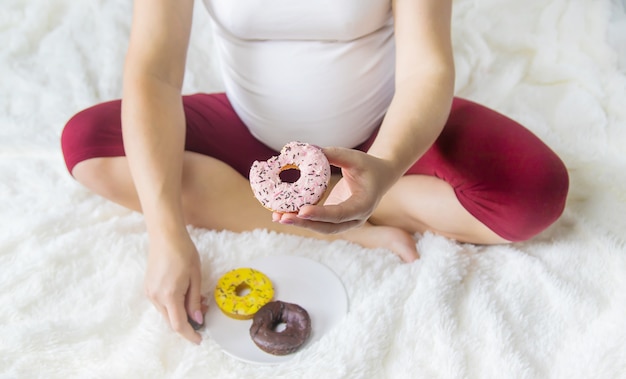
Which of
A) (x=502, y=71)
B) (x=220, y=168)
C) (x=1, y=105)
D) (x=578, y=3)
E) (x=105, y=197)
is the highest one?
(x=578, y=3)

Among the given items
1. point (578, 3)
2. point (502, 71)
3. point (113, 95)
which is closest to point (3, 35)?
point (113, 95)

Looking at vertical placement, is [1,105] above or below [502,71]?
below

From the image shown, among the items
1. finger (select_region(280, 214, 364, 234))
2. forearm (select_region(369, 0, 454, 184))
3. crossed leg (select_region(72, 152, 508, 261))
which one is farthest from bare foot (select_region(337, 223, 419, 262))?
finger (select_region(280, 214, 364, 234))

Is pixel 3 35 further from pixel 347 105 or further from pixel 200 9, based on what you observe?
pixel 347 105

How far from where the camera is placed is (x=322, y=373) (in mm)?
887

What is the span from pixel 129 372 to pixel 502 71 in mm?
1092

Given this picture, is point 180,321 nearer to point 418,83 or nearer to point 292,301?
point 292,301

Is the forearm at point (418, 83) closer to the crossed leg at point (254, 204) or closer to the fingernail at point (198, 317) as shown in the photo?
the crossed leg at point (254, 204)

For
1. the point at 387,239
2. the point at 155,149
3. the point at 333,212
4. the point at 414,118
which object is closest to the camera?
the point at 333,212

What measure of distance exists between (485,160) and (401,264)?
0.23 meters

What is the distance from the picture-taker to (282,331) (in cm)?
95

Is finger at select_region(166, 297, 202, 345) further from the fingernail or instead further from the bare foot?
the bare foot

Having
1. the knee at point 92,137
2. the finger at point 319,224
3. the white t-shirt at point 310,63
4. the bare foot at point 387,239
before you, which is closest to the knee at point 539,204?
the bare foot at point 387,239

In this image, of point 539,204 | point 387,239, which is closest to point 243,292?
point 387,239
